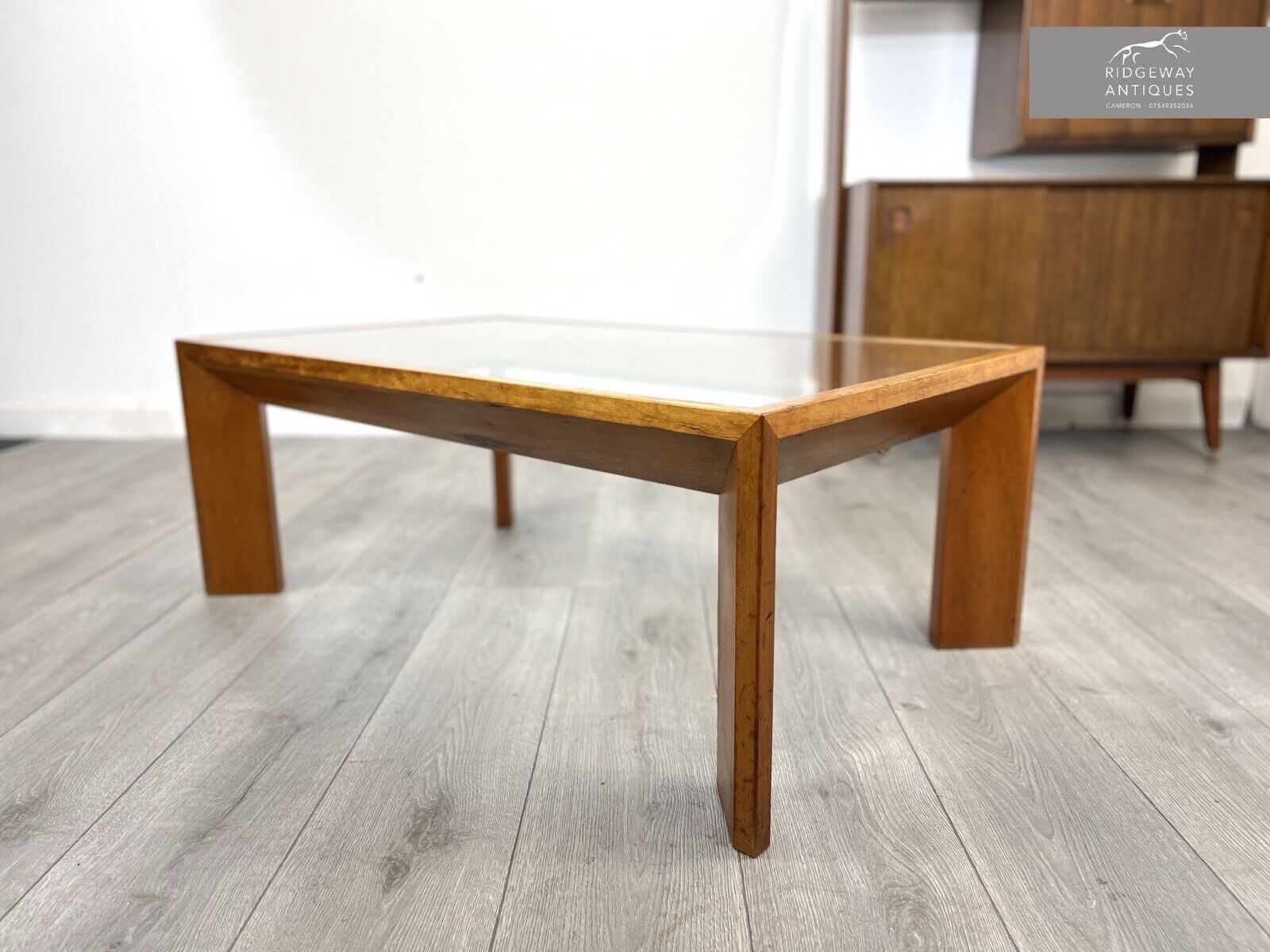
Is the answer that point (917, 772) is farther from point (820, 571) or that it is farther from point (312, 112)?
point (312, 112)

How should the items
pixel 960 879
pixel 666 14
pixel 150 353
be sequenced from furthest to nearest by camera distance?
pixel 150 353, pixel 666 14, pixel 960 879

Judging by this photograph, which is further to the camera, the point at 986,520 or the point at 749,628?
the point at 986,520

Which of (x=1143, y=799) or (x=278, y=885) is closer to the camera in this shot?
(x=278, y=885)

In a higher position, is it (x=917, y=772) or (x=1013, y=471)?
(x=1013, y=471)

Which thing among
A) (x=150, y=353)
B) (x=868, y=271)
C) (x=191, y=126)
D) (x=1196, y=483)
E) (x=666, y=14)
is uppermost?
(x=666, y=14)

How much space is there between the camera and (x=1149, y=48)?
137 centimetres

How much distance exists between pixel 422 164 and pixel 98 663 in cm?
174

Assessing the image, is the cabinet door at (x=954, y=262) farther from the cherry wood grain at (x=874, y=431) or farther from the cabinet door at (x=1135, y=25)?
the cherry wood grain at (x=874, y=431)

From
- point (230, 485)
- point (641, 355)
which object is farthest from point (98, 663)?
→ point (641, 355)

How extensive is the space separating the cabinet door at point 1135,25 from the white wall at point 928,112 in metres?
0.29

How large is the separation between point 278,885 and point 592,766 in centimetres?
30

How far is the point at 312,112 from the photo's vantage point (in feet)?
8.27

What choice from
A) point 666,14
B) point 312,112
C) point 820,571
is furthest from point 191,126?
point 820,571

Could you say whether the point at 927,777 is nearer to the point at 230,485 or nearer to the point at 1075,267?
the point at 230,485
